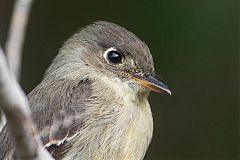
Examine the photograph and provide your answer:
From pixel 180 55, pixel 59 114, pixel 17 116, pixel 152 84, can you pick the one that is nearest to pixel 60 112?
pixel 59 114

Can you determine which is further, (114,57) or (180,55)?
(180,55)

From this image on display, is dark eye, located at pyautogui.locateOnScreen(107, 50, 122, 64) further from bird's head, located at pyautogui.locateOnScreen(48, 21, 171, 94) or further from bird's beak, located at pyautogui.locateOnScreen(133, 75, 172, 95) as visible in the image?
bird's beak, located at pyautogui.locateOnScreen(133, 75, 172, 95)

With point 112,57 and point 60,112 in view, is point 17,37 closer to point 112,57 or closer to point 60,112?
point 112,57

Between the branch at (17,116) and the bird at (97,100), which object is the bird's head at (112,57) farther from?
the branch at (17,116)

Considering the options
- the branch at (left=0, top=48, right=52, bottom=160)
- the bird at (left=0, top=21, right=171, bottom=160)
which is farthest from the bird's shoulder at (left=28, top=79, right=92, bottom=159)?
the branch at (left=0, top=48, right=52, bottom=160)

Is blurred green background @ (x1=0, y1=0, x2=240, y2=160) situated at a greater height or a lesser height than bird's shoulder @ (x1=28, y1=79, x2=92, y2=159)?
lesser

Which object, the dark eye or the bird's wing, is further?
the dark eye

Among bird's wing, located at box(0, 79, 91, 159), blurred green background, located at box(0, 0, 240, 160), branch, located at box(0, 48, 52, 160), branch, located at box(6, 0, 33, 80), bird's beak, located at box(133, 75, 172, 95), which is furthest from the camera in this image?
blurred green background, located at box(0, 0, 240, 160)

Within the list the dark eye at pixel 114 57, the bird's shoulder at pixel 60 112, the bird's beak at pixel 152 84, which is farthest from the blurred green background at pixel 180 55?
the bird's shoulder at pixel 60 112
